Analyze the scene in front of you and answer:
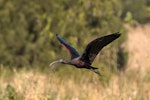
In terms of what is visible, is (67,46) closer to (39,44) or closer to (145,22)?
(39,44)

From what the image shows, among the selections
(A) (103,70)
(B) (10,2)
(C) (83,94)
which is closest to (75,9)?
(B) (10,2)

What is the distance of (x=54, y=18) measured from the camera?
1126 cm

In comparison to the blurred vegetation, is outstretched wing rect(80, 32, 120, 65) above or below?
below

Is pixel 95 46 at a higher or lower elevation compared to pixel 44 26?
lower

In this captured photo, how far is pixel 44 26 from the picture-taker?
11.2m

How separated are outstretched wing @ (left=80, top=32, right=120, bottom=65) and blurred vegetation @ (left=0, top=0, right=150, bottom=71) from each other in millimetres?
7466

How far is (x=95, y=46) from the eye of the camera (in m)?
3.36

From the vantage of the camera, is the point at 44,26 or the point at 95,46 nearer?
the point at 95,46

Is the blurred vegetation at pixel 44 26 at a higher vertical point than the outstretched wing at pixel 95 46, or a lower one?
higher

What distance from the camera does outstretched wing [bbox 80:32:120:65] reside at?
321 centimetres

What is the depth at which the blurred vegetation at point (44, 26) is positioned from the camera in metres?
11.1

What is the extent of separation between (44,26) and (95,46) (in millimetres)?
7885

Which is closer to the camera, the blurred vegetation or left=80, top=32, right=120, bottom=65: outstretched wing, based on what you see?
left=80, top=32, right=120, bottom=65: outstretched wing

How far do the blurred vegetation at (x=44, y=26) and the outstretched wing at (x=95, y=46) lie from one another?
747 cm
